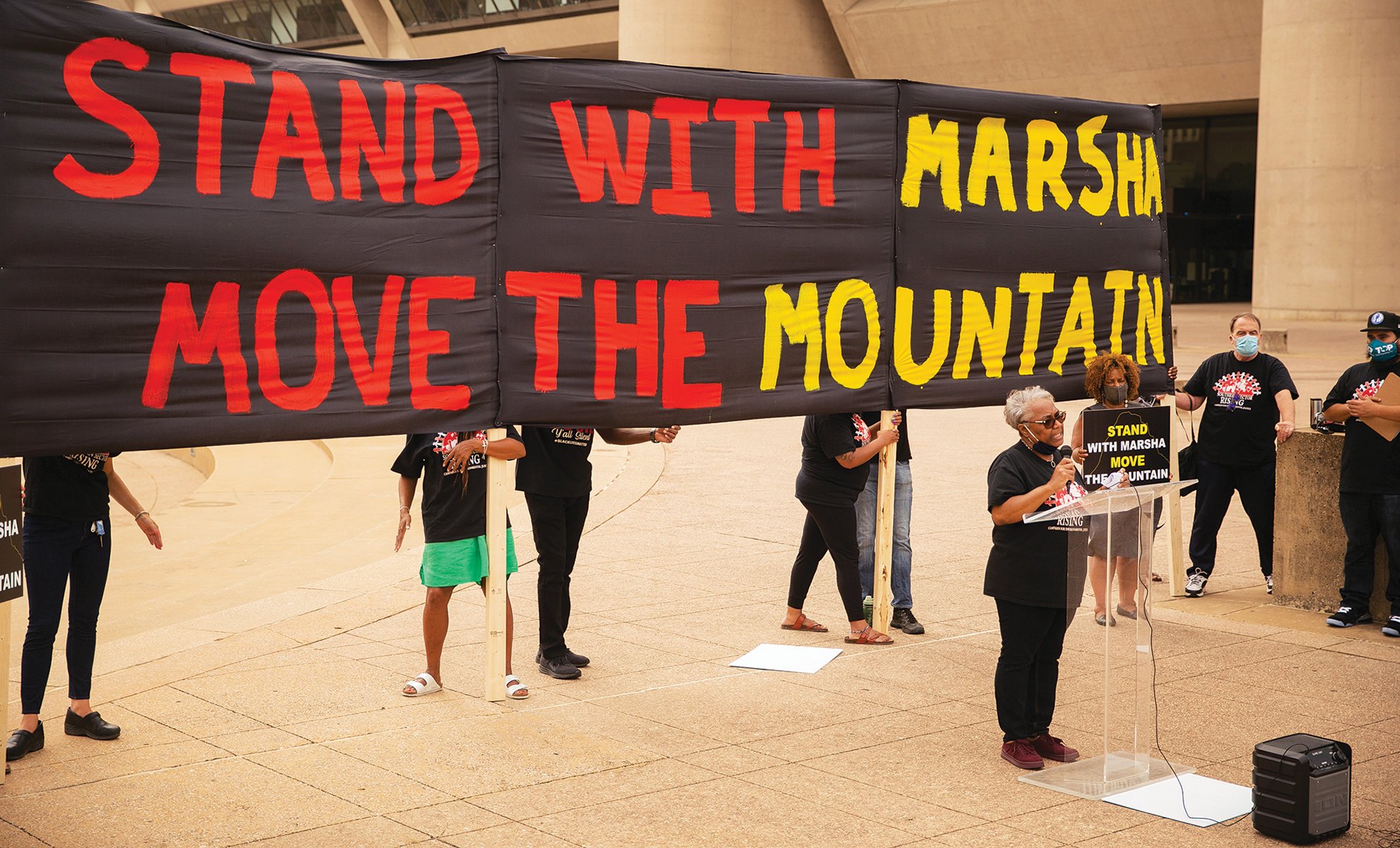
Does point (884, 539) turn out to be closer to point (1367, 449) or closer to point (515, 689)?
point (515, 689)

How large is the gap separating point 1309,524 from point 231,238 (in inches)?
286

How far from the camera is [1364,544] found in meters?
8.71

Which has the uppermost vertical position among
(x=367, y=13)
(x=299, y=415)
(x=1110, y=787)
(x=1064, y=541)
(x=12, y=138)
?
(x=367, y=13)

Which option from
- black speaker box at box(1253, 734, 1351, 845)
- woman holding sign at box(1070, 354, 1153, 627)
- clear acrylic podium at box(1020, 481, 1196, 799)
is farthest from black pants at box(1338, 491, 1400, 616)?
black speaker box at box(1253, 734, 1351, 845)

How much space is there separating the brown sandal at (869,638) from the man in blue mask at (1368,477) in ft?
9.75

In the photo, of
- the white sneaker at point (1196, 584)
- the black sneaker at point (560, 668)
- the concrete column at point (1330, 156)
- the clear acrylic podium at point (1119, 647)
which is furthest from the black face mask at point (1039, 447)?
the concrete column at point (1330, 156)

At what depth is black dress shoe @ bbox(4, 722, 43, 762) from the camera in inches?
238

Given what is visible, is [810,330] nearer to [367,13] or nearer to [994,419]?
[994,419]

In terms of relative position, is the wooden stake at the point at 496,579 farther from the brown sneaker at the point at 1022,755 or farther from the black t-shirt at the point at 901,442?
the black t-shirt at the point at 901,442

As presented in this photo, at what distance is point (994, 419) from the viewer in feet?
67.4

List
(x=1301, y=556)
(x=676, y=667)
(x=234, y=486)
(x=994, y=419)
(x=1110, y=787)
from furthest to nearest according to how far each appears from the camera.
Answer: (x=994, y=419)
(x=234, y=486)
(x=1301, y=556)
(x=676, y=667)
(x=1110, y=787)

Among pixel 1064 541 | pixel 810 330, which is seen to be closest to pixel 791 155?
pixel 810 330

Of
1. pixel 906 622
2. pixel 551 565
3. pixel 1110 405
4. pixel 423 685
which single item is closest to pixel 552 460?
pixel 551 565

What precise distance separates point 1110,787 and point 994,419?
49.2ft
